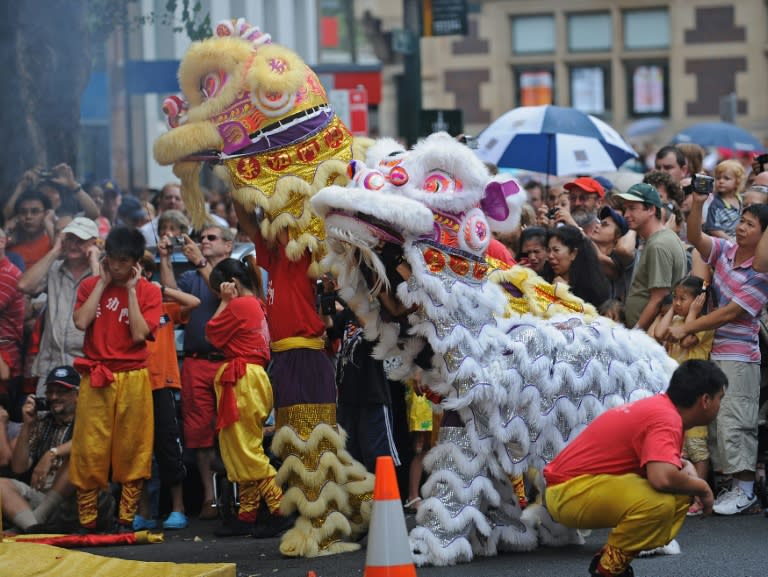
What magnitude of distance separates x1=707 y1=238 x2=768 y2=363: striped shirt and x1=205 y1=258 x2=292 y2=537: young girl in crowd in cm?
278

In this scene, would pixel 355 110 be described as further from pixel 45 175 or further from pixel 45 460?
pixel 45 460

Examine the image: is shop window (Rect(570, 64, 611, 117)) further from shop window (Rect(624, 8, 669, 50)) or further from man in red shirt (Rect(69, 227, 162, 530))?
man in red shirt (Rect(69, 227, 162, 530))

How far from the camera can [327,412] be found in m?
8.41

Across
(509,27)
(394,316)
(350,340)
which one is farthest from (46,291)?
(509,27)

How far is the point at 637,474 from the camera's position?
6.84 meters

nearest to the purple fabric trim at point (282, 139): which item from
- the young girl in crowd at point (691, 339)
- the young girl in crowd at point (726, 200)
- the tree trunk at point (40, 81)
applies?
the young girl in crowd at point (691, 339)

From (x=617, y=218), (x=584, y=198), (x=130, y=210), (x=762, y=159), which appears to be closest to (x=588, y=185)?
(x=584, y=198)

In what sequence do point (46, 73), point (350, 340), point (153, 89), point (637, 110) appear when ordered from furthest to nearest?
point (637, 110), point (153, 89), point (46, 73), point (350, 340)

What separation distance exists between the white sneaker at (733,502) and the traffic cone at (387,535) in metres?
3.15

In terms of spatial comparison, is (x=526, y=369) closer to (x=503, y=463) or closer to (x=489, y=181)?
(x=503, y=463)

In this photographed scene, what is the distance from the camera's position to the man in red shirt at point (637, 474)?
6664 millimetres

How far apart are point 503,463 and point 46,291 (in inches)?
163

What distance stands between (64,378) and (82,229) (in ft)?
3.43

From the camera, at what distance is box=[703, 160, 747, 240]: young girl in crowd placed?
1095cm
